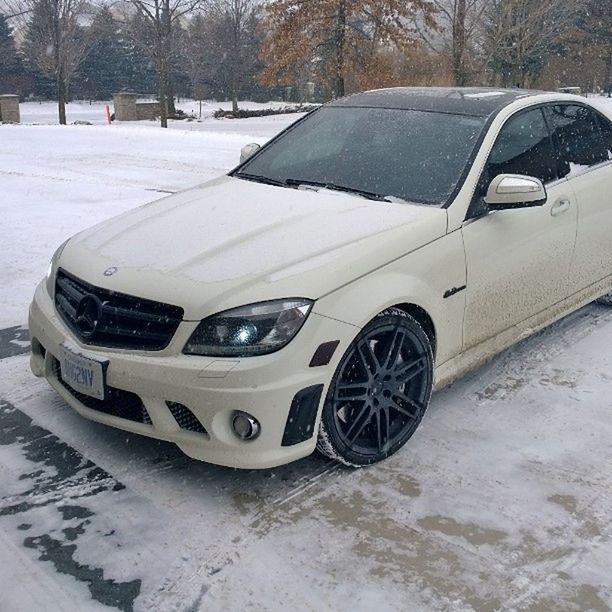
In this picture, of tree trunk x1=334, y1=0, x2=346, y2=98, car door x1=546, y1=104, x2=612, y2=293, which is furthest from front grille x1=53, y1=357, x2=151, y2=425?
tree trunk x1=334, y1=0, x2=346, y2=98

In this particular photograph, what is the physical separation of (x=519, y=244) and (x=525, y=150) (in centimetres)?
60

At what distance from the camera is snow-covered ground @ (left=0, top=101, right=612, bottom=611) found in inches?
101

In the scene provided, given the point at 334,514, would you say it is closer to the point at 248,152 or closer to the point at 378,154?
the point at 378,154

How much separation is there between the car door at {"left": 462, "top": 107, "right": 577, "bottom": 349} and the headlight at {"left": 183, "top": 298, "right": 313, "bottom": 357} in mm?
1155

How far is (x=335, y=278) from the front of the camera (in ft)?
10.0

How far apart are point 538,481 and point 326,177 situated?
6.23 ft

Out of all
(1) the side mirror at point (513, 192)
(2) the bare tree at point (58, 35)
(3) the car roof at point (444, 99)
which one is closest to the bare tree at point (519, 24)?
(2) the bare tree at point (58, 35)

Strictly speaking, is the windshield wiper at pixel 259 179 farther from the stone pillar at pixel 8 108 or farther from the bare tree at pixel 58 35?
the bare tree at pixel 58 35

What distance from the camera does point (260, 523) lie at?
2.93 m

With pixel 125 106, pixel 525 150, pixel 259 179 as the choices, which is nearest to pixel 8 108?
pixel 125 106

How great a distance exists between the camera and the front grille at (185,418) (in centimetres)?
299

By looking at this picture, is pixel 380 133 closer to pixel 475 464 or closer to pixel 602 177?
pixel 602 177

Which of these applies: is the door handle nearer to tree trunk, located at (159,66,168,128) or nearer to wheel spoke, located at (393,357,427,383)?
wheel spoke, located at (393,357,427,383)

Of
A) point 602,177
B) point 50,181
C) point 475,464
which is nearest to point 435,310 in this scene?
point 475,464
